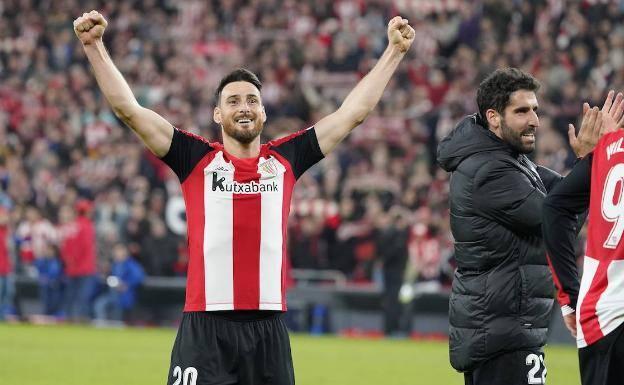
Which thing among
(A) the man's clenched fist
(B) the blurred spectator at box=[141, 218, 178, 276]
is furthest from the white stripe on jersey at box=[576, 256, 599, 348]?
(B) the blurred spectator at box=[141, 218, 178, 276]

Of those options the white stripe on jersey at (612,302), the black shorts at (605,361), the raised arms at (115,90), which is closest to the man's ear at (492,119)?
the white stripe on jersey at (612,302)

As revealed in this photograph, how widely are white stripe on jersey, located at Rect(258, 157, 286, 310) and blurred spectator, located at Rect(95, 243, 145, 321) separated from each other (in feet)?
46.3

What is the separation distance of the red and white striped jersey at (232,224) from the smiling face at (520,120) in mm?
1136

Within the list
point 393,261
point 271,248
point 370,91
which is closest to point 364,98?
point 370,91

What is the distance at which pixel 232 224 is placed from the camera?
6023mm

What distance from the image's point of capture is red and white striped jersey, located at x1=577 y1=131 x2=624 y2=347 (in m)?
5.01

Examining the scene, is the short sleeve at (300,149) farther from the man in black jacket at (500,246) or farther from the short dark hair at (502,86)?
the short dark hair at (502,86)

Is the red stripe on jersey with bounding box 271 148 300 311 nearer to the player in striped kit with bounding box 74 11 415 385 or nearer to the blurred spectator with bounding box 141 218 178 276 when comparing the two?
the player in striped kit with bounding box 74 11 415 385

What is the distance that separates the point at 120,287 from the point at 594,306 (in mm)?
15615

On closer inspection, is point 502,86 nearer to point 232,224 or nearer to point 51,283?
point 232,224

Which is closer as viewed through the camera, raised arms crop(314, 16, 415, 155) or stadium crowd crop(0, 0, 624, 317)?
raised arms crop(314, 16, 415, 155)

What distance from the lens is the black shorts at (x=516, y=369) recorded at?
606cm

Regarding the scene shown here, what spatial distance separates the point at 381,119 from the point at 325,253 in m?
3.29

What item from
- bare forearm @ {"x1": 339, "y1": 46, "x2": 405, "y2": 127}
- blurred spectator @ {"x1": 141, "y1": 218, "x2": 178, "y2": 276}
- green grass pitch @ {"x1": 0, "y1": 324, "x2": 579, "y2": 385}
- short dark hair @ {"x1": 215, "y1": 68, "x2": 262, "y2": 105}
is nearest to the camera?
short dark hair @ {"x1": 215, "y1": 68, "x2": 262, "y2": 105}
